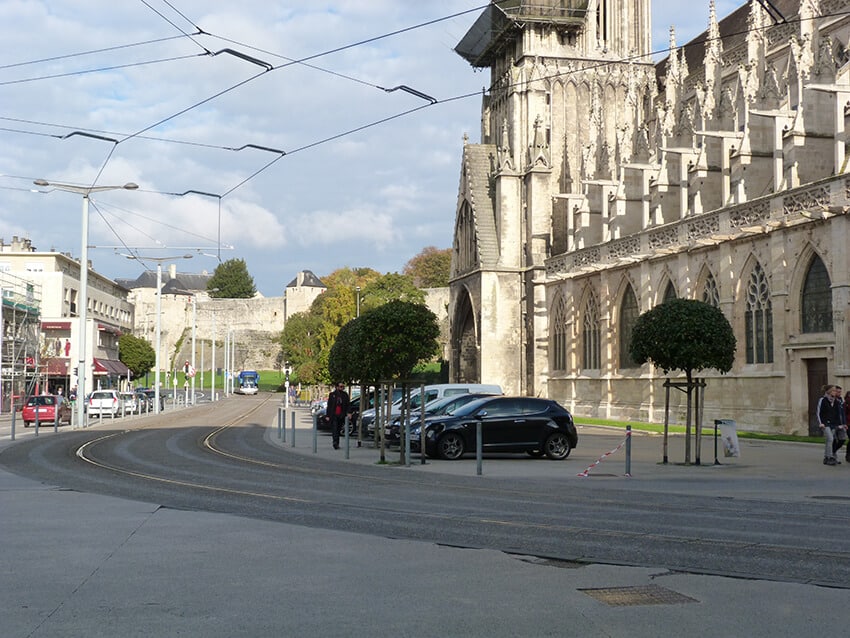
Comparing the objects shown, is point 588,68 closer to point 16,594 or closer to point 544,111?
point 544,111

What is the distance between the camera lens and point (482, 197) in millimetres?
56188

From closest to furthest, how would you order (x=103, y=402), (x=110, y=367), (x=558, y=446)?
(x=558, y=446) → (x=103, y=402) → (x=110, y=367)

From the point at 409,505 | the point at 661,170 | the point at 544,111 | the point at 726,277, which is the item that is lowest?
the point at 409,505

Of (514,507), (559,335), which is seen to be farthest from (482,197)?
(514,507)

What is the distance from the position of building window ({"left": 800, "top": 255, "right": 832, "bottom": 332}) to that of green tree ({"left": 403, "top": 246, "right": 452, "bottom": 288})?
263 feet

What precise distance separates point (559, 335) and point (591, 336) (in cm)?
370

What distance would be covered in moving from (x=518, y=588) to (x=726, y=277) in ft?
92.1

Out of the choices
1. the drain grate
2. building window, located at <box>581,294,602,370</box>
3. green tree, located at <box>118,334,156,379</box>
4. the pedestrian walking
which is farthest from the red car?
green tree, located at <box>118,334,156,379</box>

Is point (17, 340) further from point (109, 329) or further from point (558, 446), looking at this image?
point (558, 446)

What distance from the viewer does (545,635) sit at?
5.66 meters

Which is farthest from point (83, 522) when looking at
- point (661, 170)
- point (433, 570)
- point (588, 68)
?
point (588, 68)

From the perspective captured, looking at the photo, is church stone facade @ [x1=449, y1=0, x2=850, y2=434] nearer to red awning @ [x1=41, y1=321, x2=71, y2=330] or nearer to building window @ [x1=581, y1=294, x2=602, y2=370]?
building window @ [x1=581, y1=294, x2=602, y2=370]

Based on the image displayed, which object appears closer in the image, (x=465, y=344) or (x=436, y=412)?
(x=436, y=412)

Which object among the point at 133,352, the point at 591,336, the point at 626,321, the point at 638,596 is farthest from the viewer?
the point at 133,352
